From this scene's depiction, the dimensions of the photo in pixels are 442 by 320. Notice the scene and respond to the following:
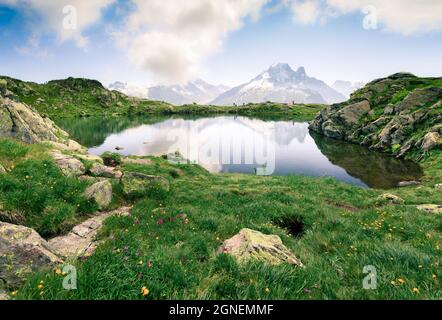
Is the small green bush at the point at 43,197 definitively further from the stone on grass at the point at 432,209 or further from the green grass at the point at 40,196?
the stone on grass at the point at 432,209

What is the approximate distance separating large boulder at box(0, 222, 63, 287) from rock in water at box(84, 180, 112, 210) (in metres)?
6.27

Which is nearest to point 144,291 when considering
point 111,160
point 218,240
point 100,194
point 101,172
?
point 218,240

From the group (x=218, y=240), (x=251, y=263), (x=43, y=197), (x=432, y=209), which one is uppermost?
(x=43, y=197)

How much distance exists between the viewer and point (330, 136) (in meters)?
77.6

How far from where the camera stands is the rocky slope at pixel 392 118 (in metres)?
47.3

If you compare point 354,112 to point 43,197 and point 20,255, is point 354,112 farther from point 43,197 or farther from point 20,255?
point 20,255

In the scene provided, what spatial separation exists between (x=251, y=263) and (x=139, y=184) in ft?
38.5

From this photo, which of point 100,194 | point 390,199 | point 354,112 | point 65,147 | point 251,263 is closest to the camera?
point 251,263

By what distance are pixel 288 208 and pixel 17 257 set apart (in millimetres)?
12986

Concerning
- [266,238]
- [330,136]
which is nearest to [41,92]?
[330,136]

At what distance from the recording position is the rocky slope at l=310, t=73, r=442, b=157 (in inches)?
1864

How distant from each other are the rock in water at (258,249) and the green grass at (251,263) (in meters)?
0.56

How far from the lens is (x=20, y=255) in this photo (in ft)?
20.2

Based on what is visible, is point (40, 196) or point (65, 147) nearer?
point (40, 196)
